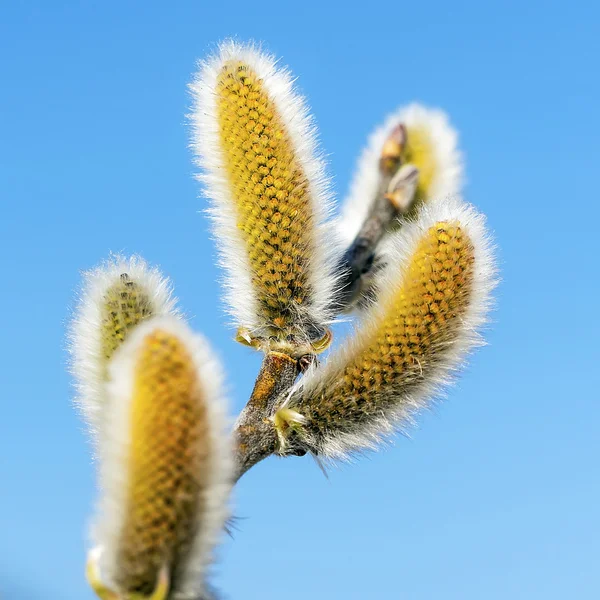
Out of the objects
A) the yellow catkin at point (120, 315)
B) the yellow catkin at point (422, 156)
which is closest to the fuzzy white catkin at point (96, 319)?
the yellow catkin at point (120, 315)

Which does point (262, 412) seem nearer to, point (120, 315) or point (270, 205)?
point (120, 315)

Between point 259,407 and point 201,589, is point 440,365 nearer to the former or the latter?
point 259,407

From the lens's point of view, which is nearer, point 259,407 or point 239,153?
point 259,407

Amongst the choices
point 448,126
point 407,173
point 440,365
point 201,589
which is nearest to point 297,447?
point 440,365

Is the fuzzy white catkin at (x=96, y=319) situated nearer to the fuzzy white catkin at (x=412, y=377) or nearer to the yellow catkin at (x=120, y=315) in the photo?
the yellow catkin at (x=120, y=315)

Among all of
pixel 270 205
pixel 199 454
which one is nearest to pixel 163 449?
pixel 199 454

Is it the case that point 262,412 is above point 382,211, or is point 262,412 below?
below

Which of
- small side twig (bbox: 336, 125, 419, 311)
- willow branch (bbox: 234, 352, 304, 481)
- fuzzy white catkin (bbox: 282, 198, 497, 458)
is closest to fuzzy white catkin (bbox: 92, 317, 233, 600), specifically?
willow branch (bbox: 234, 352, 304, 481)
